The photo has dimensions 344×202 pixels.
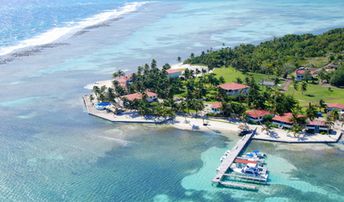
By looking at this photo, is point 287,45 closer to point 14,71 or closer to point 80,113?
point 80,113

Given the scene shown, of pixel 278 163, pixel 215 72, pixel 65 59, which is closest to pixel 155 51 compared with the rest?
pixel 65 59

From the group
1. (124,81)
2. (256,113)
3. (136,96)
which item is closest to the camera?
(256,113)

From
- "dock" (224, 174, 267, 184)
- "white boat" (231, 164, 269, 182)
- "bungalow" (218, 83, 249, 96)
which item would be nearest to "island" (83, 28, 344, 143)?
"bungalow" (218, 83, 249, 96)

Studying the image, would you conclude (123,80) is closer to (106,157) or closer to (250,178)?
(106,157)

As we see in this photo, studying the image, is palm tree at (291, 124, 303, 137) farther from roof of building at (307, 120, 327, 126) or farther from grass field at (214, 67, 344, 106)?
grass field at (214, 67, 344, 106)

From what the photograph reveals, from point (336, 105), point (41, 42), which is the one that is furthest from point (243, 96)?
point (41, 42)

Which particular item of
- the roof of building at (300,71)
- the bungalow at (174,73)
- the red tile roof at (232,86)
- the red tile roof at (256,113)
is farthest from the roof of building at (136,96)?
the roof of building at (300,71)
